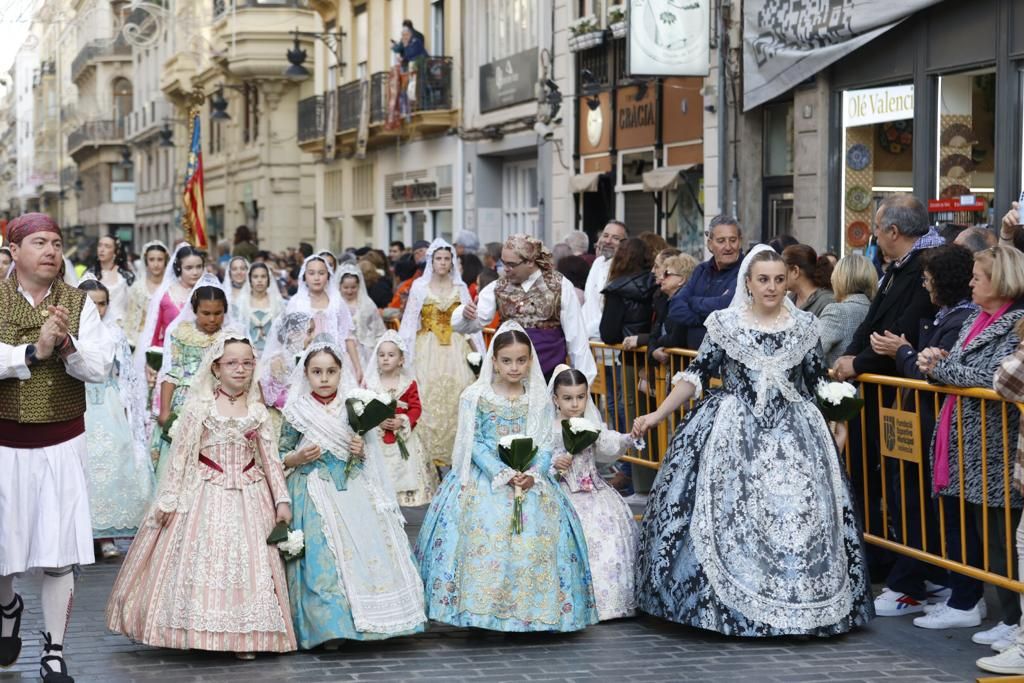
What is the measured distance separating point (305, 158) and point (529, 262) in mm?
31876

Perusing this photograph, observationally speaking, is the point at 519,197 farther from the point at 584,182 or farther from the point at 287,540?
the point at 287,540

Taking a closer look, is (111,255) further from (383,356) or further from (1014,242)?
(1014,242)

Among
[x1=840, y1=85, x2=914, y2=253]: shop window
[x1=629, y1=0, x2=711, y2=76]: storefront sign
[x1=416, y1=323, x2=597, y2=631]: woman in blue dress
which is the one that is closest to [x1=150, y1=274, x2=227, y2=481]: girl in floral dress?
[x1=416, y1=323, x2=597, y2=631]: woman in blue dress

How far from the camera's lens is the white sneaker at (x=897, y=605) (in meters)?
8.43

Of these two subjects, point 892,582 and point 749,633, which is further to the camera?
point 892,582

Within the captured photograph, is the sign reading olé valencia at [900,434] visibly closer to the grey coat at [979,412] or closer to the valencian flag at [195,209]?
the grey coat at [979,412]

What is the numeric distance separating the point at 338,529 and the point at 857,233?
9888 mm

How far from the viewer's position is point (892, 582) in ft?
28.2

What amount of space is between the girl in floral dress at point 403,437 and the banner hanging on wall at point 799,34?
19.3 feet

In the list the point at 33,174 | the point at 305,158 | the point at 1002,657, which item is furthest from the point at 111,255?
the point at 33,174

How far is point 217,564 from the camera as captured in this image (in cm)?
741

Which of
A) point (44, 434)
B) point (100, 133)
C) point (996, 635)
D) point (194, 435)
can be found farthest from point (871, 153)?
point (100, 133)

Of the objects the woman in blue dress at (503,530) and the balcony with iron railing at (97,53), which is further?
the balcony with iron railing at (97,53)

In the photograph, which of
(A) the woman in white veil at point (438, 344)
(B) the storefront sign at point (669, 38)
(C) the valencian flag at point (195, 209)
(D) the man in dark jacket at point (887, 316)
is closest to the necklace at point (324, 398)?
(D) the man in dark jacket at point (887, 316)
